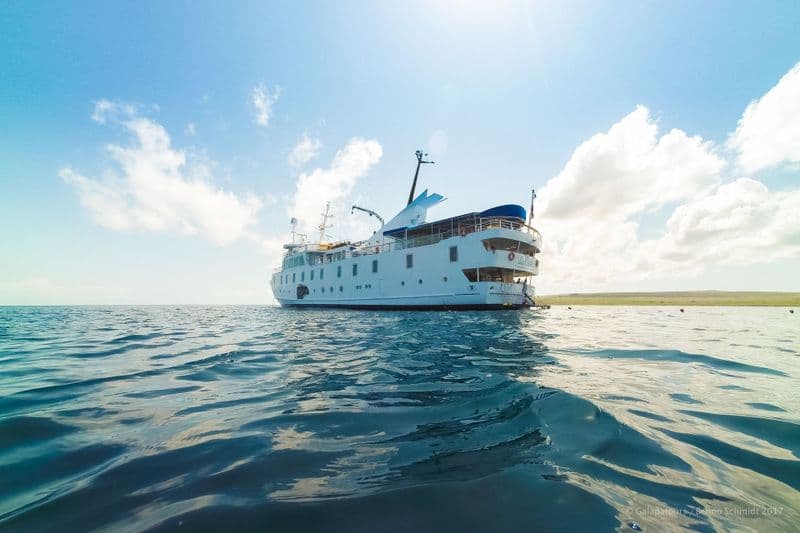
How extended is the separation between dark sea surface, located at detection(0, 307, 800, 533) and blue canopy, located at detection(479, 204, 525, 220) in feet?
63.4

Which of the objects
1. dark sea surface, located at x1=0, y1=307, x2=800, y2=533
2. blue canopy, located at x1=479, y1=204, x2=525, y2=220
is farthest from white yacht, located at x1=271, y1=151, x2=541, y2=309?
dark sea surface, located at x1=0, y1=307, x2=800, y2=533

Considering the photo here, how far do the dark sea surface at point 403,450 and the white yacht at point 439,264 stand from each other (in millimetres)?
18069

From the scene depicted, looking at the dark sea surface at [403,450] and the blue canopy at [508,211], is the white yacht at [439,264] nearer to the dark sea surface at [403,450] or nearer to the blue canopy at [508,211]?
the blue canopy at [508,211]

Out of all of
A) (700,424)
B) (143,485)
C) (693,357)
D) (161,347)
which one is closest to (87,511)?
(143,485)

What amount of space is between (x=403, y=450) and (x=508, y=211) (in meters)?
23.5

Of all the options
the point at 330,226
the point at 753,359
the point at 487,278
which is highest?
the point at 330,226

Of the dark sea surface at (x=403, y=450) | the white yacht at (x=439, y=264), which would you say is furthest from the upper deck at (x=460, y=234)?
the dark sea surface at (x=403, y=450)

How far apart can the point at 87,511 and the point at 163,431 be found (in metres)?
1.32

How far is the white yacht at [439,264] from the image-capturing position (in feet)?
76.1

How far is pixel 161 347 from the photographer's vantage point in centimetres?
823

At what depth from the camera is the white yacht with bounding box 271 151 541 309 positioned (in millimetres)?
23188

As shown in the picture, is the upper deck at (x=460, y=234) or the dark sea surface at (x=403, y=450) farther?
the upper deck at (x=460, y=234)

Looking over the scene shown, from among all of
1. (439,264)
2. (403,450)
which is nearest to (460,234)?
(439,264)

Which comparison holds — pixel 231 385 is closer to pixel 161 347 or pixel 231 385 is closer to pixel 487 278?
pixel 161 347
